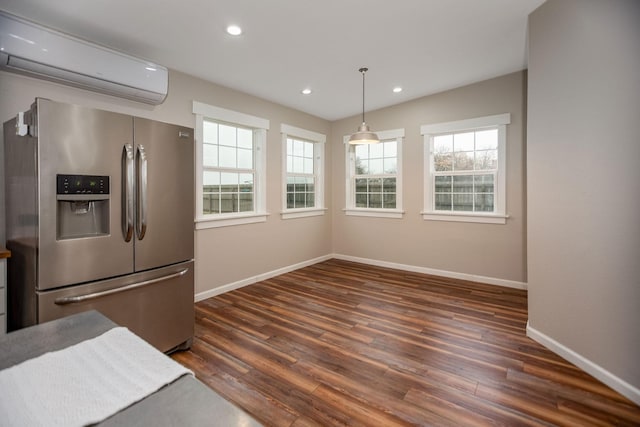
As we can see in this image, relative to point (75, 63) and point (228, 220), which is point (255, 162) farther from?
point (75, 63)

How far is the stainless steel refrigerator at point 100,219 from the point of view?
6.01ft

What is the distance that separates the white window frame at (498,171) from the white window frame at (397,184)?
42cm

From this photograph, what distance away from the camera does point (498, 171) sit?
4141 millimetres

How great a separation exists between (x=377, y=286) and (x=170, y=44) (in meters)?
3.61

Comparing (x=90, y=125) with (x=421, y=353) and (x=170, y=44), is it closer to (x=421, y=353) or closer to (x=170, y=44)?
(x=170, y=44)

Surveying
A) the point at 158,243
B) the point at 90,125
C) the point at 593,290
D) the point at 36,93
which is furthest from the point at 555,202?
the point at 36,93

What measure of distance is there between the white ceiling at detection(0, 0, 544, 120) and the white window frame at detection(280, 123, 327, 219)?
97 cm

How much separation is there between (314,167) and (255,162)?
1.48m

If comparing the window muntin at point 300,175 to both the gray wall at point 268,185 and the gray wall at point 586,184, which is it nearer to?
the gray wall at point 268,185

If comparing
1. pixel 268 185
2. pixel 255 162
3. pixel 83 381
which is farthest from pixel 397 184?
pixel 83 381

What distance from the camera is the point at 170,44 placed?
2.85m

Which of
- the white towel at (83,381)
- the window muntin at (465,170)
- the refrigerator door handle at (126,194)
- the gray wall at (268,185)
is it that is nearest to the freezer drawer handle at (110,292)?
the refrigerator door handle at (126,194)

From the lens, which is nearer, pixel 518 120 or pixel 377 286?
pixel 518 120

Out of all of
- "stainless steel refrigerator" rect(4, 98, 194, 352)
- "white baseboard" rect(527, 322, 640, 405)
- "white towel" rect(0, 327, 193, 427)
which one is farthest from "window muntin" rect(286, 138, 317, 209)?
"white towel" rect(0, 327, 193, 427)
